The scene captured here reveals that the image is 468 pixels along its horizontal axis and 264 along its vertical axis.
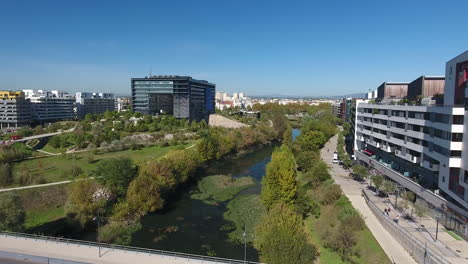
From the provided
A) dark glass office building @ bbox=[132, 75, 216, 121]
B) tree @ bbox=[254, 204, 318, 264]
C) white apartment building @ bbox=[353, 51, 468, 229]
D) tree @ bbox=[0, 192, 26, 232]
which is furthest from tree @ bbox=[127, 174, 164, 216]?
dark glass office building @ bbox=[132, 75, 216, 121]

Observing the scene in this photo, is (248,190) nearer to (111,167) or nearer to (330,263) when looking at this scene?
(111,167)

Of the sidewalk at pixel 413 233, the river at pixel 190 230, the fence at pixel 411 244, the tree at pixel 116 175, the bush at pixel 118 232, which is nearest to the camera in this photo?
the fence at pixel 411 244

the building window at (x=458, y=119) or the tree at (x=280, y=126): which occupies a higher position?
the building window at (x=458, y=119)

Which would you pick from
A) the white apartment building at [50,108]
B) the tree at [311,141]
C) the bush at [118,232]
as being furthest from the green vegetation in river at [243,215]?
the white apartment building at [50,108]

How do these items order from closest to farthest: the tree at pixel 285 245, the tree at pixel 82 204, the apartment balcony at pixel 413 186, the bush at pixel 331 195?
the tree at pixel 285 245 → the apartment balcony at pixel 413 186 → the tree at pixel 82 204 → the bush at pixel 331 195

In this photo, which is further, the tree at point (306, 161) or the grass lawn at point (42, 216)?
the tree at point (306, 161)

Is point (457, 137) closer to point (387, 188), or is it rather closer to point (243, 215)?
point (387, 188)

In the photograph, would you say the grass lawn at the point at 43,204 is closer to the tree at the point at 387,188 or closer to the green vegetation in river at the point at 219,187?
the green vegetation in river at the point at 219,187
